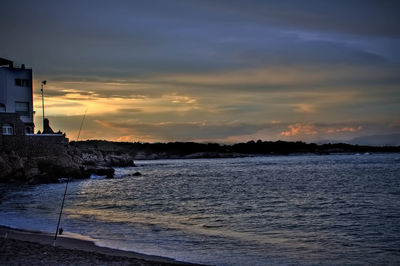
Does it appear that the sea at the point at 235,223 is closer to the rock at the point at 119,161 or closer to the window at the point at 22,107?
the window at the point at 22,107

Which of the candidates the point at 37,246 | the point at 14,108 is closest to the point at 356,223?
the point at 37,246

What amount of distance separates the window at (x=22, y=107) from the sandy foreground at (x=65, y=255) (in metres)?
39.9

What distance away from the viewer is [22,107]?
50.1 meters

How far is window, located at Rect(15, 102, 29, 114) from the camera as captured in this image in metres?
49.8

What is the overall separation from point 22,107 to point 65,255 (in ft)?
143

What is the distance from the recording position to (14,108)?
4947 centimetres

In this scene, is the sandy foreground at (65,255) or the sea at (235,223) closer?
the sandy foreground at (65,255)

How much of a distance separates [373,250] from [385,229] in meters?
3.80

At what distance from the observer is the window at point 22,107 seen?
163 ft

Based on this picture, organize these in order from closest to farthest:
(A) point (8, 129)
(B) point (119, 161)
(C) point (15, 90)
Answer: (A) point (8, 129) < (C) point (15, 90) < (B) point (119, 161)

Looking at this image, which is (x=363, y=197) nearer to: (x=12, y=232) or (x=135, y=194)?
(x=135, y=194)

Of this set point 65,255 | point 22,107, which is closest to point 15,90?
point 22,107

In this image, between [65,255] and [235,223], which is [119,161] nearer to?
[235,223]

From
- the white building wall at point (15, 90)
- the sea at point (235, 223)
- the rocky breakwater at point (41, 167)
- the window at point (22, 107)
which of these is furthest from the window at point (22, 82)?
the sea at point (235, 223)
